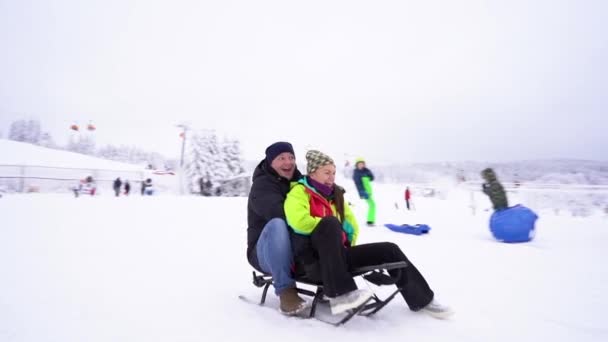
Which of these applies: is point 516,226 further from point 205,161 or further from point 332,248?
point 205,161

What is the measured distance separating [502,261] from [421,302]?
264 cm

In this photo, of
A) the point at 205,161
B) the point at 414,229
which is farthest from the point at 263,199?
the point at 205,161

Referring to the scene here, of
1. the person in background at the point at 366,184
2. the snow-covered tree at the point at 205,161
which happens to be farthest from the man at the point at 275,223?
the snow-covered tree at the point at 205,161

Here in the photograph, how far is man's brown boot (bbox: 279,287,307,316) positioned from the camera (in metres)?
2.26

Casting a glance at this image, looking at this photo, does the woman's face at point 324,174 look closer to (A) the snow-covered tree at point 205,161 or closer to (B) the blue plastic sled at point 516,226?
(B) the blue plastic sled at point 516,226

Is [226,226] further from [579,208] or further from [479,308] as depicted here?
[579,208]

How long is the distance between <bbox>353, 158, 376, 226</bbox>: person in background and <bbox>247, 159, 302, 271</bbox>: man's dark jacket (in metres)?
5.38

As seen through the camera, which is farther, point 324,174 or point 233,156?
point 233,156

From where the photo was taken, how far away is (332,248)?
6.66 feet

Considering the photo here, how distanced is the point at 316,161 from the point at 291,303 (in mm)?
1115

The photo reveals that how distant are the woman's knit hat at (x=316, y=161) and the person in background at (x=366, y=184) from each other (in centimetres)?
548

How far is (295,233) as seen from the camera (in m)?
2.27

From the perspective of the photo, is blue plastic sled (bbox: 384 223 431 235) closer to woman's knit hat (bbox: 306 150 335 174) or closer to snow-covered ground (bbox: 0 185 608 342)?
snow-covered ground (bbox: 0 185 608 342)

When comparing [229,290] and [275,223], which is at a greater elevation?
[275,223]
